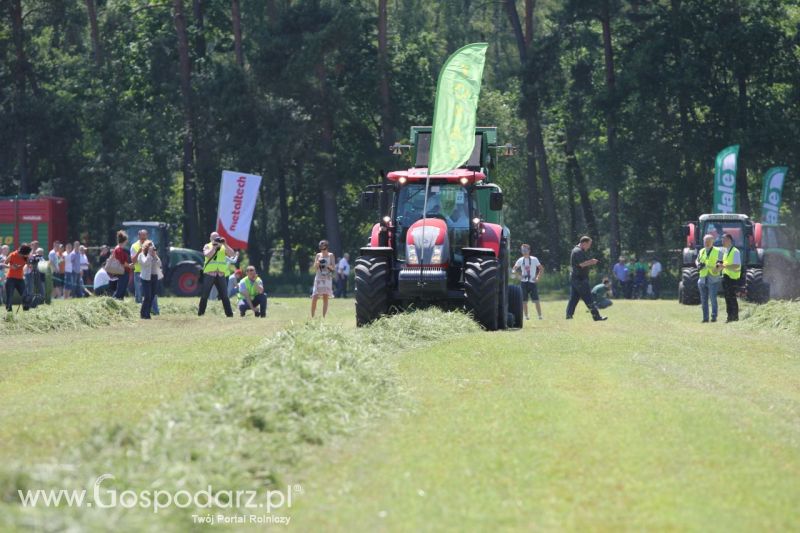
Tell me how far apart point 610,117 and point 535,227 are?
21.3 ft

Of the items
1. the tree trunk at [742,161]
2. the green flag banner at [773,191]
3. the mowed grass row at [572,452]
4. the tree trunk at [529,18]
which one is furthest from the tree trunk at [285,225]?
the mowed grass row at [572,452]

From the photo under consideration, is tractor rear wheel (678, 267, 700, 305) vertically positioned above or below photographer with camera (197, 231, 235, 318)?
below

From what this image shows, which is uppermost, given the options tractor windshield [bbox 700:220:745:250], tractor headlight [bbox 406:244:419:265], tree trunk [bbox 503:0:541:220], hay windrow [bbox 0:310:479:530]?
tree trunk [bbox 503:0:541:220]

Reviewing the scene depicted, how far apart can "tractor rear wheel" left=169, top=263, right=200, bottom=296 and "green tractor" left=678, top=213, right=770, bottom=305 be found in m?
16.1

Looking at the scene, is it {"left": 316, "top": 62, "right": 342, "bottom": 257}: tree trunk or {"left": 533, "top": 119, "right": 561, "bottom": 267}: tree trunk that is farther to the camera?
{"left": 533, "top": 119, "right": 561, "bottom": 267}: tree trunk

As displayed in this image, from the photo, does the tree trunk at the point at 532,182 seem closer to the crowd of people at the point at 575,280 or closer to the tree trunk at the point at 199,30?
the crowd of people at the point at 575,280

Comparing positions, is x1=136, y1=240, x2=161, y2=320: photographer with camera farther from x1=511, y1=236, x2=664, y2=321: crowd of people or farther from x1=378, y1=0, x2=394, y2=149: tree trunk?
x1=378, y1=0, x2=394, y2=149: tree trunk

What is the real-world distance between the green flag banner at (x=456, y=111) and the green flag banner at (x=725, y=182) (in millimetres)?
20939

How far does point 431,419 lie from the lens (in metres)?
10.8

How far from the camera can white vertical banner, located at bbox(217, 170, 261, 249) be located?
133 feet

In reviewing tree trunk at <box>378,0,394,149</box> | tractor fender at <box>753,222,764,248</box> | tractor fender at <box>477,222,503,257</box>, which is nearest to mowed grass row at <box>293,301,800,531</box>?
tractor fender at <box>477,222,503,257</box>

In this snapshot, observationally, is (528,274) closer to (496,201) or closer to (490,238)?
(490,238)

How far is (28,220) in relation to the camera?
47250mm

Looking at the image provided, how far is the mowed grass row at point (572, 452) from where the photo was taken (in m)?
7.70
